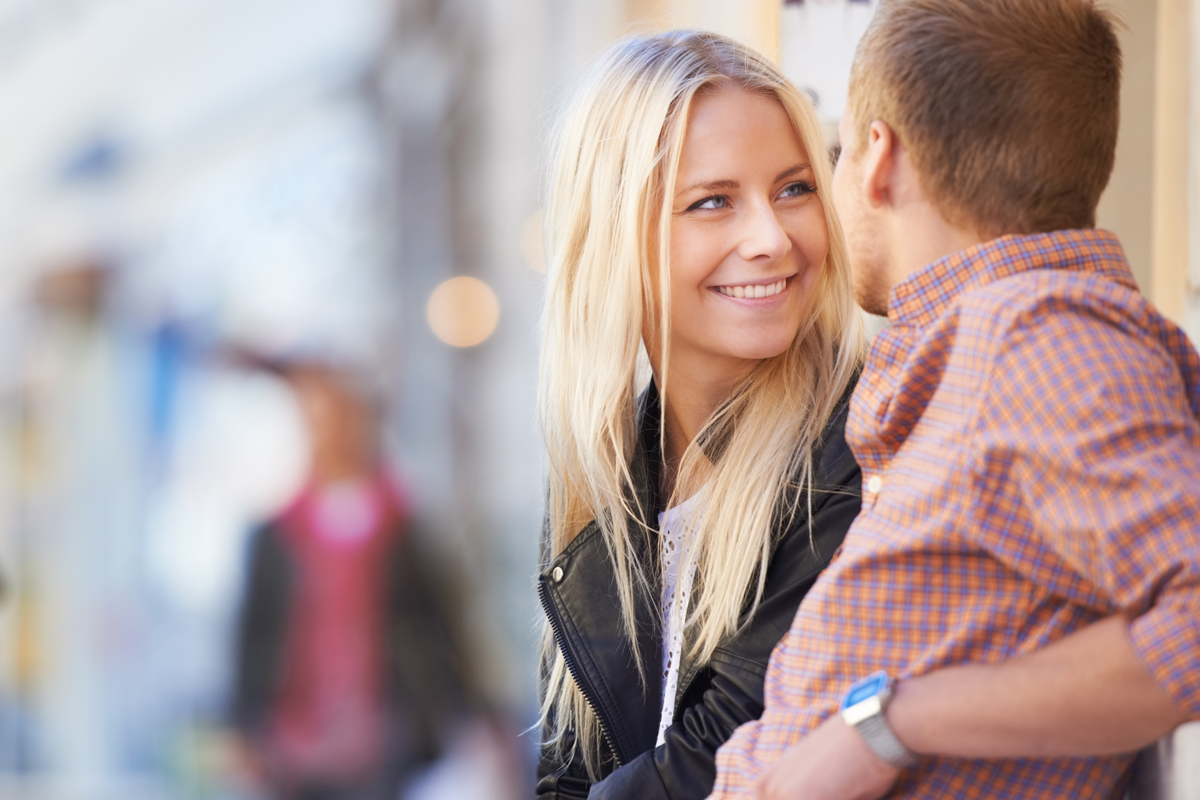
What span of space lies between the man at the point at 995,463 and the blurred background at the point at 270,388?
2687mm

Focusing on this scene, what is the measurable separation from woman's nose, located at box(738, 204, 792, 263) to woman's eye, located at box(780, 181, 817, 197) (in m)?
0.07

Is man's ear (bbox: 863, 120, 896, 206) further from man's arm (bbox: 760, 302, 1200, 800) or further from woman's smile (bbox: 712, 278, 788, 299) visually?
woman's smile (bbox: 712, 278, 788, 299)

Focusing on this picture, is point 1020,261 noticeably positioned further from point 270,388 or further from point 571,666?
point 270,388

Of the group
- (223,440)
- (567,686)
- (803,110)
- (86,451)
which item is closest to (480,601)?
(223,440)

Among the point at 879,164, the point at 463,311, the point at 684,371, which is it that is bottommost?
the point at 463,311

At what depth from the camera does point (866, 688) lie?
1.00 meters

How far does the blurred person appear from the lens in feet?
12.7

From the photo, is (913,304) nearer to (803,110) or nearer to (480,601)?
(803,110)

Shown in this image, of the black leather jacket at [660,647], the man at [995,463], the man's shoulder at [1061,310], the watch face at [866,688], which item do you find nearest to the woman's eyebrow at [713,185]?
the black leather jacket at [660,647]

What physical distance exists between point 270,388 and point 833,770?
472cm

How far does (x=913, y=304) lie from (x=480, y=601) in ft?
18.6

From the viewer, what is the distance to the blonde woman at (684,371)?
154cm

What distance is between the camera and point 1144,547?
82 centimetres

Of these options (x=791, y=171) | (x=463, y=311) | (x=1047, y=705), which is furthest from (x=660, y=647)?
(x=463, y=311)
